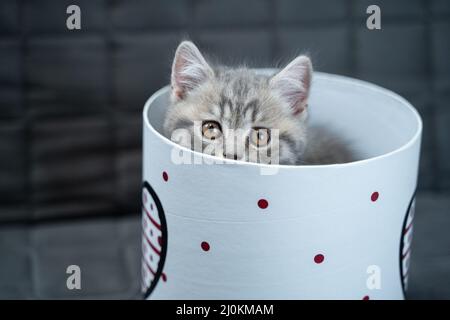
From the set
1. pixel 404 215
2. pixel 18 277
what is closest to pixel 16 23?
pixel 18 277

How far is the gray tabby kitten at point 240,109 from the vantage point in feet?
3.53

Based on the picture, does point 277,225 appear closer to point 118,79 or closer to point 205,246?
point 205,246

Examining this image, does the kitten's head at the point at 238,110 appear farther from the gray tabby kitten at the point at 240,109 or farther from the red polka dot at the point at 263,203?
the red polka dot at the point at 263,203

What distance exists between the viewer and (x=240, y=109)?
3.62ft

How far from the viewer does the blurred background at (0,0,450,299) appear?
4.97ft

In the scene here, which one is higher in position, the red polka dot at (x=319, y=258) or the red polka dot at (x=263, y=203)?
the red polka dot at (x=263, y=203)

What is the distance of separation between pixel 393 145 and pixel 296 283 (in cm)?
43

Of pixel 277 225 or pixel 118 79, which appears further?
pixel 118 79

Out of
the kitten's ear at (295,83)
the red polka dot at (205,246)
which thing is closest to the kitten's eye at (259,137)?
the kitten's ear at (295,83)


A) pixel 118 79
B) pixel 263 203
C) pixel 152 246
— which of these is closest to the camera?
pixel 263 203

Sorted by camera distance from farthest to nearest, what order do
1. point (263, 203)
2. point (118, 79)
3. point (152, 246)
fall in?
point (118, 79) < point (152, 246) < point (263, 203)

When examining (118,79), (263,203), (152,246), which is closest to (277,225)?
(263,203)

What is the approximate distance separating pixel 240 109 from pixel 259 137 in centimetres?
6
